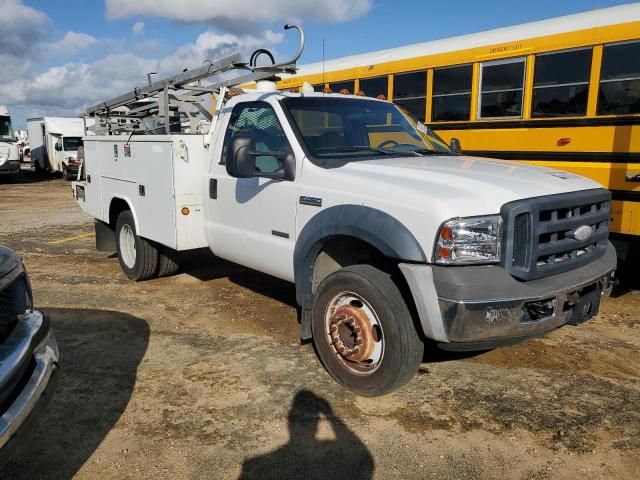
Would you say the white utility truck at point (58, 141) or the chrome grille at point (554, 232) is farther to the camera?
the white utility truck at point (58, 141)

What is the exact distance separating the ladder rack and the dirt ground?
6.96 feet

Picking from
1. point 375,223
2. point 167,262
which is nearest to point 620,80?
point 375,223

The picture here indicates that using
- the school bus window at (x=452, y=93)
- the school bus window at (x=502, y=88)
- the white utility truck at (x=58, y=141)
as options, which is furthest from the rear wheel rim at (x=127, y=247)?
the white utility truck at (x=58, y=141)

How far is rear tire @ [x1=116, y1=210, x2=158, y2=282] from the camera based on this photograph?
611 cm

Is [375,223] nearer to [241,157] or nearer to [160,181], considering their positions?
[241,157]

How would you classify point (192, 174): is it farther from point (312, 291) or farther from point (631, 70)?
point (631, 70)

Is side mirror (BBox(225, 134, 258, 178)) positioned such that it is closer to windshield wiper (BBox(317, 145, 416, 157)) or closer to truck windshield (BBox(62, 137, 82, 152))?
windshield wiper (BBox(317, 145, 416, 157))

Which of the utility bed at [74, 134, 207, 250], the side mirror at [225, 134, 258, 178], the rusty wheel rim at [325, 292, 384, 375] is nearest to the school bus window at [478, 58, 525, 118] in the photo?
the utility bed at [74, 134, 207, 250]

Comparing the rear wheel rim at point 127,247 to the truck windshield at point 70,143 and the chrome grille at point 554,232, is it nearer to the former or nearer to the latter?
the chrome grille at point 554,232

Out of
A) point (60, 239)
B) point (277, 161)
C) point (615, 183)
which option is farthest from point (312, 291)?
point (60, 239)

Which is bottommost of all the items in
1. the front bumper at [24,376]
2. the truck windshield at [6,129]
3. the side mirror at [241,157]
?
the front bumper at [24,376]

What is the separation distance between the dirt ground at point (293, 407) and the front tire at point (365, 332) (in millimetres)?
172

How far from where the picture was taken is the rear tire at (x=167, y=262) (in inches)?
246

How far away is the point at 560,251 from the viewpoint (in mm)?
3365
